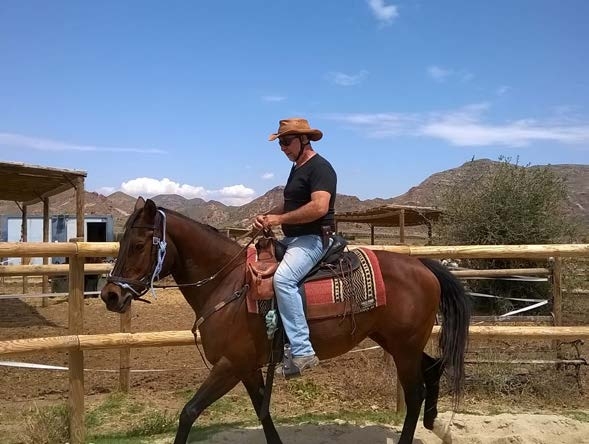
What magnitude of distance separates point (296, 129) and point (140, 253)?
1439 mm

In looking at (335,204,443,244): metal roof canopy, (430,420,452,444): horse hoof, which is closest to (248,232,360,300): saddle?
(430,420,452,444): horse hoof

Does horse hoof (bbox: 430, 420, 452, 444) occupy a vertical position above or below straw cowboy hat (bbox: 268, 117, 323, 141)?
below

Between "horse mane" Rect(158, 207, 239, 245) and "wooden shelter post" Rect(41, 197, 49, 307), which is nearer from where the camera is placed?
"horse mane" Rect(158, 207, 239, 245)

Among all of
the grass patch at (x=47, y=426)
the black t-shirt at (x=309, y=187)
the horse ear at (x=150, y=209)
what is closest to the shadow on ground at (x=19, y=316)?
the grass patch at (x=47, y=426)

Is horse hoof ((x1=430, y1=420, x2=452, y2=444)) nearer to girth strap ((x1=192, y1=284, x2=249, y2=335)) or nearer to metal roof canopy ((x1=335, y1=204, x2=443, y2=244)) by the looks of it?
girth strap ((x1=192, y1=284, x2=249, y2=335))

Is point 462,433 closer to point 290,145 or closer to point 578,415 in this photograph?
point 578,415

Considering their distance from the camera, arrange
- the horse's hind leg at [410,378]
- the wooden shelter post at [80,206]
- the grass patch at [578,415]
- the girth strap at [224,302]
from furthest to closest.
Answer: the wooden shelter post at [80,206]
the grass patch at [578,415]
the horse's hind leg at [410,378]
the girth strap at [224,302]

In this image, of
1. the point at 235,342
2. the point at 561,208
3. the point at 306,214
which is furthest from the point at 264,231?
the point at 561,208

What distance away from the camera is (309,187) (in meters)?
3.94

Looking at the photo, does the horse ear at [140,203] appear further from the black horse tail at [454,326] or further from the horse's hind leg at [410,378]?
the black horse tail at [454,326]

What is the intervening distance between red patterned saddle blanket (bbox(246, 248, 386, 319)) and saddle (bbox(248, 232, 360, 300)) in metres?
0.04

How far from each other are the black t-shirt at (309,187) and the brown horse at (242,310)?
501 mm

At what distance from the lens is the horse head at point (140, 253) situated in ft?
12.1

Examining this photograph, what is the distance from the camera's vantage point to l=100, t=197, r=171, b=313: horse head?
3678 mm
